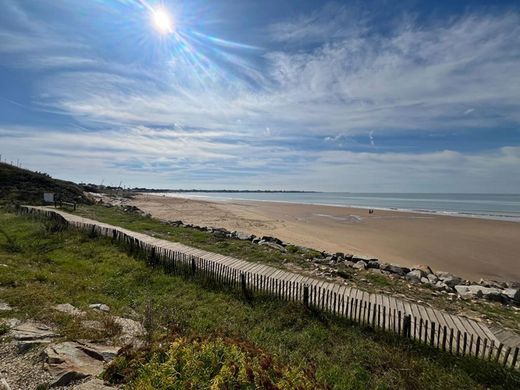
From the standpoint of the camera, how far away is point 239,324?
25.0 ft

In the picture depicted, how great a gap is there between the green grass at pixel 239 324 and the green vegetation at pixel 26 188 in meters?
29.4

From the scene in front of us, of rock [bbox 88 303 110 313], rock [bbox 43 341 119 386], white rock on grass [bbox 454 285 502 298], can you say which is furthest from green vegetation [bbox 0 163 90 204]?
white rock on grass [bbox 454 285 502 298]

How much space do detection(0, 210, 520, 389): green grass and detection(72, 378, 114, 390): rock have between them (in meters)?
0.49

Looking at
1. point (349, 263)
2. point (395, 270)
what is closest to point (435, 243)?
point (395, 270)

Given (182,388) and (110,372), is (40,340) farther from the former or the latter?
(182,388)

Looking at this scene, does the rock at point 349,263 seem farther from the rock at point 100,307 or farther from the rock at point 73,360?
the rock at point 73,360

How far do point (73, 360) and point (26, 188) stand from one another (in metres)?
46.8

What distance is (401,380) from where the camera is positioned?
546 centimetres

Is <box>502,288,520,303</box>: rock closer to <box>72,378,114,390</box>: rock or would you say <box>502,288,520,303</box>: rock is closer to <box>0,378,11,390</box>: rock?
<box>72,378,114,390</box>: rock

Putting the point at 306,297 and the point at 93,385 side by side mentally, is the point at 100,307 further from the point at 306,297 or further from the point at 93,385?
the point at 306,297

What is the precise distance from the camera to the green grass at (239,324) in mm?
5477

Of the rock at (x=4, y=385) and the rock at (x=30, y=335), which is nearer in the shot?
the rock at (x=4, y=385)

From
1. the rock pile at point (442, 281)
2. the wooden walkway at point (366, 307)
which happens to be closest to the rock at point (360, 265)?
the rock pile at point (442, 281)

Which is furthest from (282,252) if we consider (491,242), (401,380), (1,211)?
(1,211)
